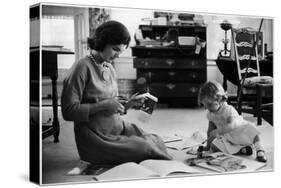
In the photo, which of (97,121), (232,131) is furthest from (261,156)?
(97,121)

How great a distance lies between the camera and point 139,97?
5039 mm

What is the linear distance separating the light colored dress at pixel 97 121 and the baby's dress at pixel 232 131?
2.48ft

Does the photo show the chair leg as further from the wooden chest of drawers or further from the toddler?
the wooden chest of drawers

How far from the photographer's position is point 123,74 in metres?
4.94

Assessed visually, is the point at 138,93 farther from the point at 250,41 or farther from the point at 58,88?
the point at 250,41

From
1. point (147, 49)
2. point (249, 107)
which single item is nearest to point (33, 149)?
point (147, 49)

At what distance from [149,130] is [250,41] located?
4.54 feet

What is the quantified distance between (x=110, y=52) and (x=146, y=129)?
29.1 inches

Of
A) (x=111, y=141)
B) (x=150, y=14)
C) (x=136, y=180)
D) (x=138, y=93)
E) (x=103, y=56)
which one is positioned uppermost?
(x=150, y=14)

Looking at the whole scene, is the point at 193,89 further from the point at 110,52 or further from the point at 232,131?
the point at 110,52

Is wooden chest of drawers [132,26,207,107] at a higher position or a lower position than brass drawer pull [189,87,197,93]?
higher

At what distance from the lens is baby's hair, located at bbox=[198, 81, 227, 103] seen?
17.4 ft

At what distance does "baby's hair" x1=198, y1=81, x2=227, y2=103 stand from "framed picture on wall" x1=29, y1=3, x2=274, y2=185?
0.03 feet

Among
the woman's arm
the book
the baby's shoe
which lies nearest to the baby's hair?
the book
